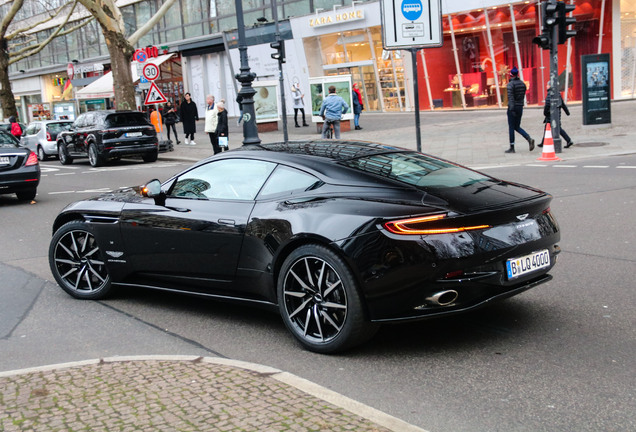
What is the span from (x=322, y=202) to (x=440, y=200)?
80cm

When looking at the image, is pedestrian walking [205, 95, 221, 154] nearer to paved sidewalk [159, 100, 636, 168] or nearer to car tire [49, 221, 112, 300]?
paved sidewalk [159, 100, 636, 168]

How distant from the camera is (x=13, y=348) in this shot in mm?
5379

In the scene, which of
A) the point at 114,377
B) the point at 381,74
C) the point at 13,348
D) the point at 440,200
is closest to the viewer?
the point at 114,377

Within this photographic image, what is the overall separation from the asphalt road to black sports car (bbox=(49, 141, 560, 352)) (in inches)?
11.5

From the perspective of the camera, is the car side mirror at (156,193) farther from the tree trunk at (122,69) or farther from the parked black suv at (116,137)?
the tree trunk at (122,69)

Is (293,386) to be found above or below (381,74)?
below

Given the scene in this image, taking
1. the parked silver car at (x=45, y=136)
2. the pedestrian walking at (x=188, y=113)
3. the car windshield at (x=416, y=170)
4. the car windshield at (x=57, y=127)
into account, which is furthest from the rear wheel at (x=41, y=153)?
the car windshield at (x=416, y=170)

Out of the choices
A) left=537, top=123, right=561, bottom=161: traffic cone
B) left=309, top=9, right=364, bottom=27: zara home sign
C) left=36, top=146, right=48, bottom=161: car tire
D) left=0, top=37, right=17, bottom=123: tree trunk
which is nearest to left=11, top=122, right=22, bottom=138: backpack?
left=36, top=146, right=48, bottom=161: car tire

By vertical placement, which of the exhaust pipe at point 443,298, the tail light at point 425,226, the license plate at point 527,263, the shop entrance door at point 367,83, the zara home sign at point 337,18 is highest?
the zara home sign at point 337,18

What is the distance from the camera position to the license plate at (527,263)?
489 centimetres

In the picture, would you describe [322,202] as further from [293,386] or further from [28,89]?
[28,89]

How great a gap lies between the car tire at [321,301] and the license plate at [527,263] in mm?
953

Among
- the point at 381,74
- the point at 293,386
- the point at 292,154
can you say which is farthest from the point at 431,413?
the point at 381,74

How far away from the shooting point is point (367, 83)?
36812mm
